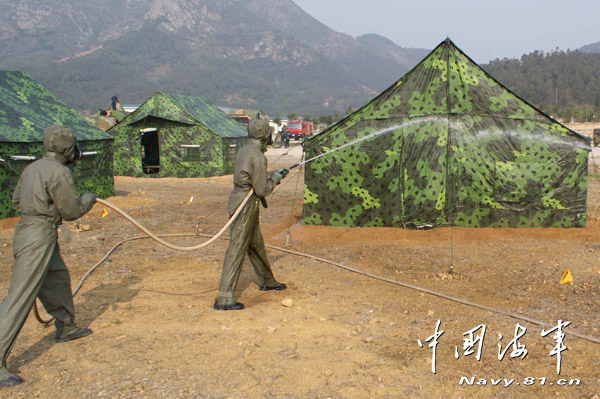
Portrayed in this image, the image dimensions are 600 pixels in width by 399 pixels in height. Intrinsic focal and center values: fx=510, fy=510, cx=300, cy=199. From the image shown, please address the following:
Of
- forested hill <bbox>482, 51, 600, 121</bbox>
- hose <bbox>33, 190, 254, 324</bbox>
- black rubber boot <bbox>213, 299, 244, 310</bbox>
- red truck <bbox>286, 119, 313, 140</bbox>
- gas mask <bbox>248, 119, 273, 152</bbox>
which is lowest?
black rubber boot <bbox>213, 299, 244, 310</bbox>

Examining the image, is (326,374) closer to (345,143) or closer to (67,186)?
(67,186)

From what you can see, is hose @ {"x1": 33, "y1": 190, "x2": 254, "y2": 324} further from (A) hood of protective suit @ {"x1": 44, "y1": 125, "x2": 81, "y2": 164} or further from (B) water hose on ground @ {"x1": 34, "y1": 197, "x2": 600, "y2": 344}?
(A) hood of protective suit @ {"x1": 44, "y1": 125, "x2": 81, "y2": 164}

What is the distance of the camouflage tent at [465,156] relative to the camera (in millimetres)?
9172

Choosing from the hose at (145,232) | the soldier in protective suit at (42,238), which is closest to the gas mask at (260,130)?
the hose at (145,232)

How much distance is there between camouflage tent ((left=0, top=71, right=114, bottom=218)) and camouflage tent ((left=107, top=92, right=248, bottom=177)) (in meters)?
6.11

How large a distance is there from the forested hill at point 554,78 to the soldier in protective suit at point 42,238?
7575cm

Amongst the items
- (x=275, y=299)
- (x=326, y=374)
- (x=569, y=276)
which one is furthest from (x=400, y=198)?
(x=326, y=374)

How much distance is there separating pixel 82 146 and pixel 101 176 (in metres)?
1.23

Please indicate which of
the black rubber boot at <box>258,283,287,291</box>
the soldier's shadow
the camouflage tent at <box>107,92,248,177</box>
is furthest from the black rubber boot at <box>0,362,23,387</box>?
the camouflage tent at <box>107,92,248,177</box>

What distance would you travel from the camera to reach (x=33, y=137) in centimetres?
1136

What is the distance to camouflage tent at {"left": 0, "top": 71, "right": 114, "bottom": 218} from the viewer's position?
1072 centimetres

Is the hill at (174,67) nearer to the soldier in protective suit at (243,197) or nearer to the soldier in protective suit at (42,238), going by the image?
the soldier in protective suit at (243,197)

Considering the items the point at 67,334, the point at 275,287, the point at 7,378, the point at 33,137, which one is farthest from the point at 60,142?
the point at 33,137

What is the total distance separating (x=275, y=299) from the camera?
19.2 ft
